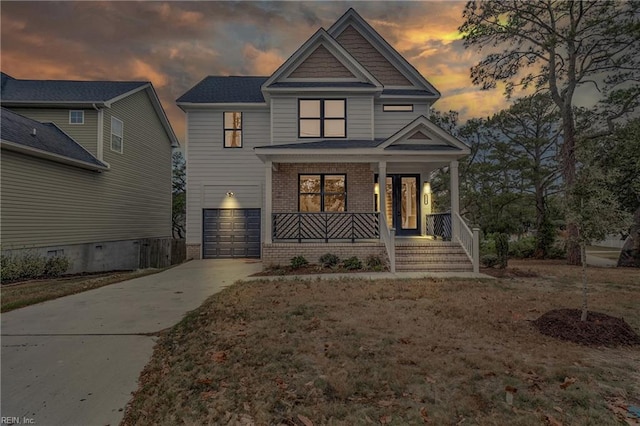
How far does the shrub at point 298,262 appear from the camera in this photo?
10.6 metres

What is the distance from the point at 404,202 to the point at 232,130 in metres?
8.64

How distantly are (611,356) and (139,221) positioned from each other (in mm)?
19261

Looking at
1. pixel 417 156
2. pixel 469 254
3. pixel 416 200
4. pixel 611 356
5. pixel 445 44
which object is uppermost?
pixel 445 44

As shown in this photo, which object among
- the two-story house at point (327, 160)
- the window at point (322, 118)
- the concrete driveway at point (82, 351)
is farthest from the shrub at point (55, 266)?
the window at point (322, 118)

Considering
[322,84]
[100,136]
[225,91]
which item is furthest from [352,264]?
[100,136]

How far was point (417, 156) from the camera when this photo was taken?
37.1 feet

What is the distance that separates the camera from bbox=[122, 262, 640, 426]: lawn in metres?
2.81

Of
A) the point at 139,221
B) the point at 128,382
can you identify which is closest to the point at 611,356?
the point at 128,382

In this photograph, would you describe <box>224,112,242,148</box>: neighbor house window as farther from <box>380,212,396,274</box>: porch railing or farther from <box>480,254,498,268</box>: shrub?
<box>480,254,498,268</box>: shrub

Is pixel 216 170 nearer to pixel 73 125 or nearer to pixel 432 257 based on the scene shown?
pixel 73 125

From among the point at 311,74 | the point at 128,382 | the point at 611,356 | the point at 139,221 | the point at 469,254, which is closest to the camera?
the point at 128,382

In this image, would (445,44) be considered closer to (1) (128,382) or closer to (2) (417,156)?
(2) (417,156)

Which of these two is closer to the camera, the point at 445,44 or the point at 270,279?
the point at 270,279

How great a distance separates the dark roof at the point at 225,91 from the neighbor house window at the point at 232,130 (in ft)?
2.21
